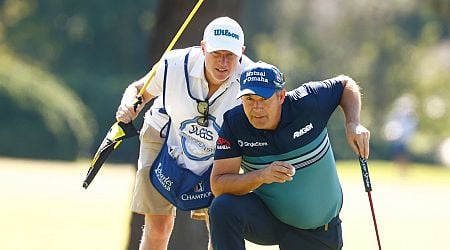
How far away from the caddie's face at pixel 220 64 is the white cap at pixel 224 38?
43 mm

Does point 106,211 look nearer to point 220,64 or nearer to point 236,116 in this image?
point 220,64

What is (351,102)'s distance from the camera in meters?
7.22

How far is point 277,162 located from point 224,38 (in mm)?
1140

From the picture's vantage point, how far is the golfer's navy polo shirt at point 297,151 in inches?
274

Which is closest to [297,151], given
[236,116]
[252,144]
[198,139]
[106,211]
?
[252,144]

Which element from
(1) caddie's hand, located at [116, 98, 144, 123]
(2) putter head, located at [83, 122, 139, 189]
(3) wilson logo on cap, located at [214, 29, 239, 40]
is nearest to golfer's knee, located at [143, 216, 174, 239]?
(2) putter head, located at [83, 122, 139, 189]

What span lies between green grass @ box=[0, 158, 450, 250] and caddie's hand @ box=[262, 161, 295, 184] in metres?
5.96

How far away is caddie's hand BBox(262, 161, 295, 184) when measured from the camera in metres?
6.64

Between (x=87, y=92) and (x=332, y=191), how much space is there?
3679 centimetres

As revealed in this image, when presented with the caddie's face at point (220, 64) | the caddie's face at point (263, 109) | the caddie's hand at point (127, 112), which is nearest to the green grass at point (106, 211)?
the caddie's hand at point (127, 112)

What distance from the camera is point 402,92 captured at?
157 feet

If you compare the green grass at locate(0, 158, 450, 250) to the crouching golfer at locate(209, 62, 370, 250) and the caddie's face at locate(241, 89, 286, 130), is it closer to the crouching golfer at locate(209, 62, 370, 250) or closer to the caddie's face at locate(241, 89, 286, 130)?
the crouching golfer at locate(209, 62, 370, 250)

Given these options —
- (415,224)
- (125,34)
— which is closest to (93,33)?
(125,34)

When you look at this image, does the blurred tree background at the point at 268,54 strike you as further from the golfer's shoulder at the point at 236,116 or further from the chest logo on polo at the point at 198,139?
the golfer's shoulder at the point at 236,116
